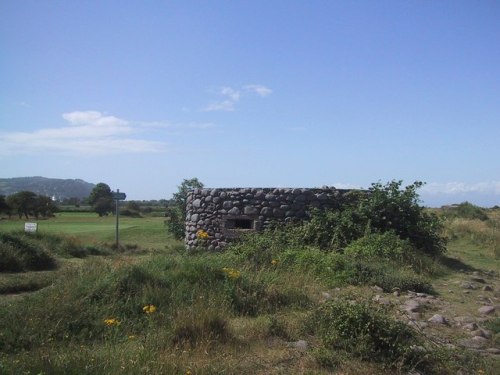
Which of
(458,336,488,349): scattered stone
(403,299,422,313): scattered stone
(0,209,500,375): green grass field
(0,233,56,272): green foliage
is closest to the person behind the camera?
(0,209,500,375): green grass field

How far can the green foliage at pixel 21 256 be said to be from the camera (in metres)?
12.4

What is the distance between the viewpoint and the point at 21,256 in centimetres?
1288

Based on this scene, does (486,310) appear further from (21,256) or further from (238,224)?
(21,256)

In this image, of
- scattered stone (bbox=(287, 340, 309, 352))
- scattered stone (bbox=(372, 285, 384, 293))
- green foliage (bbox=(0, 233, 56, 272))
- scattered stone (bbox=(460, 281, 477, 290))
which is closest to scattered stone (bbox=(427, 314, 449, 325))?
scattered stone (bbox=(372, 285, 384, 293))

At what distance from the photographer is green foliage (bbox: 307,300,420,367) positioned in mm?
5133

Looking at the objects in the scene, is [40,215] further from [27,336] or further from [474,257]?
[27,336]

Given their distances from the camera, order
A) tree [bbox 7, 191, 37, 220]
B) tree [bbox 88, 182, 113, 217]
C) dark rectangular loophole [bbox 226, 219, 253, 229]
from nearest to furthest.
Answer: dark rectangular loophole [bbox 226, 219, 253, 229] < tree [bbox 7, 191, 37, 220] < tree [bbox 88, 182, 113, 217]

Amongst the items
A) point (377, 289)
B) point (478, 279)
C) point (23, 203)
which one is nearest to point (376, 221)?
point (478, 279)

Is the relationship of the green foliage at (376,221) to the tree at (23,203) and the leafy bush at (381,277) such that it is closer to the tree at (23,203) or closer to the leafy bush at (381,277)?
the leafy bush at (381,277)

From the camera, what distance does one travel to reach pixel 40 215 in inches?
1748

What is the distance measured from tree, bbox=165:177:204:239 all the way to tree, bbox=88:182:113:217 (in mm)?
30878

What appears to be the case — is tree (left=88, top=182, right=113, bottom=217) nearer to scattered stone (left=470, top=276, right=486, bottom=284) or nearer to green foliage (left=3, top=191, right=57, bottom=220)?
green foliage (left=3, top=191, right=57, bottom=220)

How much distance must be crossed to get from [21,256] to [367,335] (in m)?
10.7

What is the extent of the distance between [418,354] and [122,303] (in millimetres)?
3753
